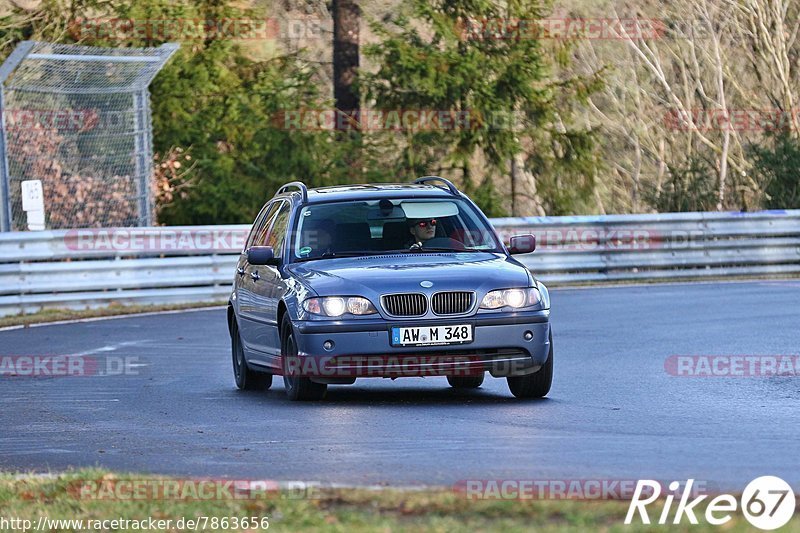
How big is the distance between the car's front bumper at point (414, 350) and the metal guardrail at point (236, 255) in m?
10.9

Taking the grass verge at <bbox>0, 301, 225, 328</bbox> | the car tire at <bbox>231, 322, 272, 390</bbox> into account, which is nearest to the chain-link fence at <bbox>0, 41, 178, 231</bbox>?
the grass verge at <bbox>0, 301, 225, 328</bbox>

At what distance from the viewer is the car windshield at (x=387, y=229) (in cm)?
1250

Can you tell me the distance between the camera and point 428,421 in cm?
1062

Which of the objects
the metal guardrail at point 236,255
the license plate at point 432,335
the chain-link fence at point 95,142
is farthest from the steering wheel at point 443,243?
the chain-link fence at point 95,142

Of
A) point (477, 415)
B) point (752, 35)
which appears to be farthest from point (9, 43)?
point (477, 415)

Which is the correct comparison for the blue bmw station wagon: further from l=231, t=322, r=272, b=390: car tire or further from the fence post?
the fence post

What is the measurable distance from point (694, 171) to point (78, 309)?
1303 cm

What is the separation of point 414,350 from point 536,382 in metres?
1.05

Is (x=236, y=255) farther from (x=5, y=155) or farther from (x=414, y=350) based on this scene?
(x=414, y=350)

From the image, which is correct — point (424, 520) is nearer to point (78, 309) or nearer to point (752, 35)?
point (78, 309)

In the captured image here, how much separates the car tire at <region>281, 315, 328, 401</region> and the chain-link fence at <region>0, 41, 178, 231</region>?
12.6 m

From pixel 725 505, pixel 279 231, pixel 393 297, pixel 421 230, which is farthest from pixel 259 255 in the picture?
pixel 725 505

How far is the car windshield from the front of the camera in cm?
1250

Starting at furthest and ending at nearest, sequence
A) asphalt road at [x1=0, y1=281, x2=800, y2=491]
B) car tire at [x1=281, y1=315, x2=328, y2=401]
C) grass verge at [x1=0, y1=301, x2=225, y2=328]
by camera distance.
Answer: grass verge at [x1=0, y1=301, x2=225, y2=328]
car tire at [x1=281, y1=315, x2=328, y2=401]
asphalt road at [x1=0, y1=281, x2=800, y2=491]
